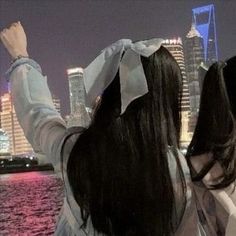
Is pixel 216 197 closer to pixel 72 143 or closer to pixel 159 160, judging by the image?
pixel 159 160

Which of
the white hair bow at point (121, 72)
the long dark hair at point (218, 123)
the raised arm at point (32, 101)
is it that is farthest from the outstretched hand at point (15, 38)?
the long dark hair at point (218, 123)

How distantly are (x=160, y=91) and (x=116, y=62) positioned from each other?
10cm

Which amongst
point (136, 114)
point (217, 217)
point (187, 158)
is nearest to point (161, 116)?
point (136, 114)

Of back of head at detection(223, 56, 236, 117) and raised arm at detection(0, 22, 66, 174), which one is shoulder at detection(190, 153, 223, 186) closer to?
back of head at detection(223, 56, 236, 117)

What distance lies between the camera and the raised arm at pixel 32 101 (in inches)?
56.1

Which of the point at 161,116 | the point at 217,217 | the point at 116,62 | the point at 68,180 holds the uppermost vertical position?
the point at 116,62

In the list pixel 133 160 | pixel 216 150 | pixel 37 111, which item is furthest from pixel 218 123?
pixel 37 111

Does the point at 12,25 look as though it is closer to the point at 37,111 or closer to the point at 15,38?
the point at 15,38

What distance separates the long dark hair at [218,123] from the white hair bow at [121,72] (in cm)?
19

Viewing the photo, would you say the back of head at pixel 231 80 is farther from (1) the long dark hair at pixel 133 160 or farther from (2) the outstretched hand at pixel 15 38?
(2) the outstretched hand at pixel 15 38

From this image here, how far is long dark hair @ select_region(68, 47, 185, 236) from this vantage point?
4.37 feet

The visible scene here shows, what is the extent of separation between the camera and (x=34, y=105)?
1.47m

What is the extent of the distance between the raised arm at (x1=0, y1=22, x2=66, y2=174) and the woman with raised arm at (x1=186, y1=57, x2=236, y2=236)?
0.29 meters

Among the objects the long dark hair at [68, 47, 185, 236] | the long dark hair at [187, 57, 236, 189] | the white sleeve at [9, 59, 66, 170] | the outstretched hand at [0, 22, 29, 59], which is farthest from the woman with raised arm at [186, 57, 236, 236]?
the outstretched hand at [0, 22, 29, 59]
